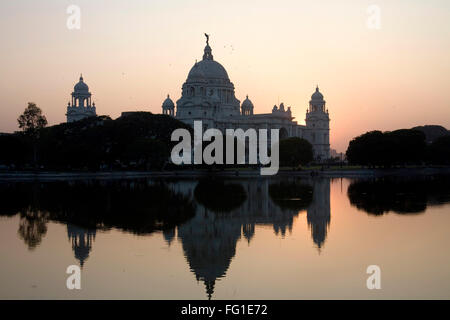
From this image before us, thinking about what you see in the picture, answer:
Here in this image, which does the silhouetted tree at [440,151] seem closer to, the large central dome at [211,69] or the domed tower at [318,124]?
the domed tower at [318,124]

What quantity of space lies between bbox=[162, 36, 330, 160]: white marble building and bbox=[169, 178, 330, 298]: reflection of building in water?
276ft

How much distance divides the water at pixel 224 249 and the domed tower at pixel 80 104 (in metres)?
91.0

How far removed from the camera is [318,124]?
149 meters

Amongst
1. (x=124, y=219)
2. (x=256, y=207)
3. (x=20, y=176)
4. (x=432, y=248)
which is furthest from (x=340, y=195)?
(x=20, y=176)

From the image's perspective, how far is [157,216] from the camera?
99.6ft

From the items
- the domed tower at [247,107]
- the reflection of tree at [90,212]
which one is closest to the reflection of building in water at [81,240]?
the reflection of tree at [90,212]

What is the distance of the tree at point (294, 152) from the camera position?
94.5 m

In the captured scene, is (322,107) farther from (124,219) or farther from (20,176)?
(124,219)

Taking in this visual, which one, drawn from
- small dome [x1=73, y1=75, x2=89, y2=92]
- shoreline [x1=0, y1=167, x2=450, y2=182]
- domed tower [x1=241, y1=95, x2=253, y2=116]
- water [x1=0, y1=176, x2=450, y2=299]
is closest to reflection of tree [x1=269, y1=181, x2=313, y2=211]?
water [x1=0, y1=176, x2=450, y2=299]

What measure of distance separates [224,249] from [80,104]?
11085 centimetres

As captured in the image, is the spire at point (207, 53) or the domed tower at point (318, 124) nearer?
the spire at point (207, 53)

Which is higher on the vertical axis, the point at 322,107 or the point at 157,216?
the point at 322,107

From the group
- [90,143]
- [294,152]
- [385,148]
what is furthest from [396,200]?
[294,152]
